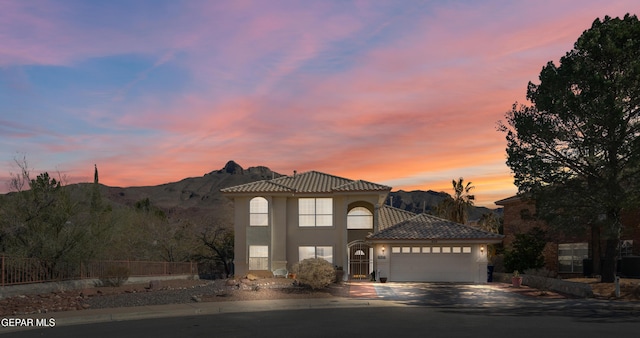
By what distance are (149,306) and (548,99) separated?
23361 millimetres

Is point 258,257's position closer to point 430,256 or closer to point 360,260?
point 360,260

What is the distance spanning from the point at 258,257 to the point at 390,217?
12329 mm

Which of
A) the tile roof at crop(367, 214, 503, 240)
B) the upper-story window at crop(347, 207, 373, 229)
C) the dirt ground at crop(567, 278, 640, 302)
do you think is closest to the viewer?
the dirt ground at crop(567, 278, 640, 302)

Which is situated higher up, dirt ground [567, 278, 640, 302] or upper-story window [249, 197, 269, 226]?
upper-story window [249, 197, 269, 226]

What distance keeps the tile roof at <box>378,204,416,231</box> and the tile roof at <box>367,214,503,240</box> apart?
11.4 ft

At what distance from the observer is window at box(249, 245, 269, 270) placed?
43438mm

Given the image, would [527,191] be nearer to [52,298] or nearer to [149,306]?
A: [149,306]

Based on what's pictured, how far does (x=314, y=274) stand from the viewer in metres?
30.7

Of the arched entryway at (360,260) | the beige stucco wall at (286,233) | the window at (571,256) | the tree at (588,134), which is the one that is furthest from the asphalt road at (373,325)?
the window at (571,256)

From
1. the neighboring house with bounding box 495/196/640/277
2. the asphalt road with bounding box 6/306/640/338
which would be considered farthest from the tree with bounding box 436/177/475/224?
the asphalt road with bounding box 6/306/640/338

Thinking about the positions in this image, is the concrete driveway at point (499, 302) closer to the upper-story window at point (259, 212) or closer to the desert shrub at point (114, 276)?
the upper-story window at point (259, 212)

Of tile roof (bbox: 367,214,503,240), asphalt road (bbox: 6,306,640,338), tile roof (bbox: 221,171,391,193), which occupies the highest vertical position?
tile roof (bbox: 221,171,391,193)

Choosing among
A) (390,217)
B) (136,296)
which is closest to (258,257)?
(390,217)

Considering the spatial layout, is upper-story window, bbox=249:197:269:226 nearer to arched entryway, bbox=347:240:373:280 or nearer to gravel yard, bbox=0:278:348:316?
arched entryway, bbox=347:240:373:280
